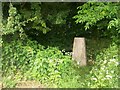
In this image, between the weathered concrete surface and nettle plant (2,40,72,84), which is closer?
nettle plant (2,40,72,84)

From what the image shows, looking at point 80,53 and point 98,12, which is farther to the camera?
point 80,53

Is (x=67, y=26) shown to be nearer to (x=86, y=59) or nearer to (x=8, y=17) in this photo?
(x=86, y=59)

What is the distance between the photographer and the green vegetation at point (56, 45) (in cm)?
434

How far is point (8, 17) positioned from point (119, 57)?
196cm

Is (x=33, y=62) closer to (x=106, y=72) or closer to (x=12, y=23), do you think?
(x=12, y=23)

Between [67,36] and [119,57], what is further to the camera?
[67,36]

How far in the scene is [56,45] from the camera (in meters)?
5.61

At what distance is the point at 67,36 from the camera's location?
229 inches

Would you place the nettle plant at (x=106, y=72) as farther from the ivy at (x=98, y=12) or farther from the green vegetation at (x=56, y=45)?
the ivy at (x=98, y=12)

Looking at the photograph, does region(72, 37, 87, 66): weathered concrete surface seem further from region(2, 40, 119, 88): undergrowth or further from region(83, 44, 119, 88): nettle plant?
region(83, 44, 119, 88): nettle plant

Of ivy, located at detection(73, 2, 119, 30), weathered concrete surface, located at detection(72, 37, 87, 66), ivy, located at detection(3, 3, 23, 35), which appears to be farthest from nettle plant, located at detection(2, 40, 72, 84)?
ivy, located at detection(73, 2, 119, 30)

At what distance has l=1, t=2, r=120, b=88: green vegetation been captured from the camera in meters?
4.34

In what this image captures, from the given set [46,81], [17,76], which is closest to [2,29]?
[17,76]

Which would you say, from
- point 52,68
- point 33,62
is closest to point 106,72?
point 52,68
